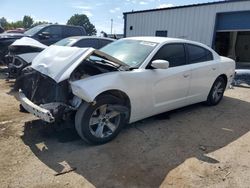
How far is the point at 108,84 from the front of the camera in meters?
4.27

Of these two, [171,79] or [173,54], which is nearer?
[171,79]

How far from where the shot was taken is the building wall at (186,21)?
15.2 m

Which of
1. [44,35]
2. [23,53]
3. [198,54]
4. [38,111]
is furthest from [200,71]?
[44,35]

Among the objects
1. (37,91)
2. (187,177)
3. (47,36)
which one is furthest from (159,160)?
(47,36)

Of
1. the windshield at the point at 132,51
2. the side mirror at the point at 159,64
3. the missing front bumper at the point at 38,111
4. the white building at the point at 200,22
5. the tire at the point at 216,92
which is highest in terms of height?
the white building at the point at 200,22

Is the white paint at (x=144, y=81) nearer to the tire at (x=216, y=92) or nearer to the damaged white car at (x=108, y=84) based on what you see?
the damaged white car at (x=108, y=84)

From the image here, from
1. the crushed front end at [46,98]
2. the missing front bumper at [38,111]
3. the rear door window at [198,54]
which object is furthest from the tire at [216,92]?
the missing front bumper at [38,111]

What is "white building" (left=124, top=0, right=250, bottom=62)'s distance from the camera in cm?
1462

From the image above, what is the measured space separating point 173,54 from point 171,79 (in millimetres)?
585

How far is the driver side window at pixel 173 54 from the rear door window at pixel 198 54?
0.75 feet

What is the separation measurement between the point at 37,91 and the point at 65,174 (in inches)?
64.7

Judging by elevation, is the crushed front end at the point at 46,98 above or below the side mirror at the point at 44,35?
below

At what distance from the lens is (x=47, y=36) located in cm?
1141

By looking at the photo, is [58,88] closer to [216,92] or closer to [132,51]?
[132,51]
